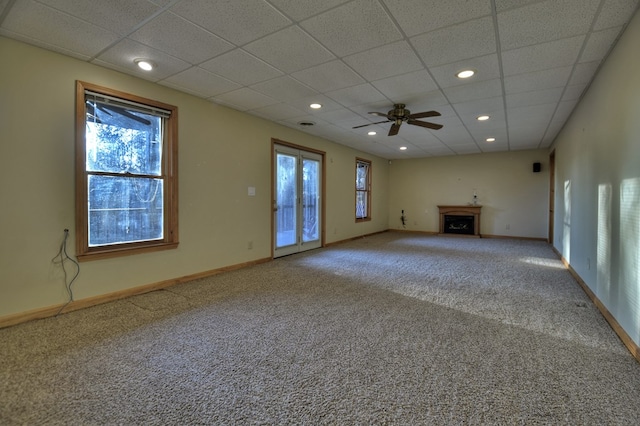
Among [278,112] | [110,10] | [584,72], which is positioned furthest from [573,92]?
[110,10]

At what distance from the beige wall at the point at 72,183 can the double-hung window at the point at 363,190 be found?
3.33m

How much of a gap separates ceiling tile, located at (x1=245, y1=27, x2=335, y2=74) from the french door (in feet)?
7.83

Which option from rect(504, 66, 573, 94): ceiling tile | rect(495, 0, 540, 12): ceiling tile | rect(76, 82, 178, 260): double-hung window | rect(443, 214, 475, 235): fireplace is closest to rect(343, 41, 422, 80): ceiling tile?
rect(495, 0, 540, 12): ceiling tile

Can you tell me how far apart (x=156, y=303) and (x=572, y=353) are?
360 cm

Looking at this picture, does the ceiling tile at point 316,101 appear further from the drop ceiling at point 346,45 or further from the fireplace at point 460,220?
the fireplace at point 460,220

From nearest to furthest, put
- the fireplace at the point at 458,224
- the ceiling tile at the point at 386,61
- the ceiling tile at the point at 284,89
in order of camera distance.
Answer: the ceiling tile at the point at 386,61 → the ceiling tile at the point at 284,89 → the fireplace at the point at 458,224

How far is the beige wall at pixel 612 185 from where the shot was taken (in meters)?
2.16

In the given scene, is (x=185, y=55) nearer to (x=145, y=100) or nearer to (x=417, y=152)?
(x=145, y=100)

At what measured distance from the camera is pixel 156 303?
3.09 metres

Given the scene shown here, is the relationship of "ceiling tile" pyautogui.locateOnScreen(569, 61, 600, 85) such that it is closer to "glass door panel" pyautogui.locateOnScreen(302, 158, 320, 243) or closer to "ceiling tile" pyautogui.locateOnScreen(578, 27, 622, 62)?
"ceiling tile" pyautogui.locateOnScreen(578, 27, 622, 62)

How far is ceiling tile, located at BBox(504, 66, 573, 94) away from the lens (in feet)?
10.1

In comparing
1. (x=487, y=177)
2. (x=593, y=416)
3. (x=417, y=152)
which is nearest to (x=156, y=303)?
(x=593, y=416)

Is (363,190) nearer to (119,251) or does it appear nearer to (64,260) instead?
(119,251)

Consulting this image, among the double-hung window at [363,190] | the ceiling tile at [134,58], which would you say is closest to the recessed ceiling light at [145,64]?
the ceiling tile at [134,58]
